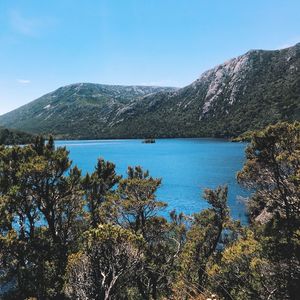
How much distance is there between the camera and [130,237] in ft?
72.3

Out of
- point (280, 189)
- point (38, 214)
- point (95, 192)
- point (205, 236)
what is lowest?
point (205, 236)

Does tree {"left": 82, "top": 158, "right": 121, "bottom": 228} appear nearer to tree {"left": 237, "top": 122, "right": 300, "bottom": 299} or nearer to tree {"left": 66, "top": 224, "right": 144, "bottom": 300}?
tree {"left": 66, "top": 224, "right": 144, "bottom": 300}

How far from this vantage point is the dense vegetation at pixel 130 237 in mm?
22031

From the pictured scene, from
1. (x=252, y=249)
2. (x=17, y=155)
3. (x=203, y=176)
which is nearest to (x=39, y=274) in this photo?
(x=17, y=155)

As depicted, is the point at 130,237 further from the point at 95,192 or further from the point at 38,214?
the point at 95,192

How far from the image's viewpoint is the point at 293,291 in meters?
21.5

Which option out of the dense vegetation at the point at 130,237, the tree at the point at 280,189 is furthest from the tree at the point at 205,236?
the tree at the point at 280,189

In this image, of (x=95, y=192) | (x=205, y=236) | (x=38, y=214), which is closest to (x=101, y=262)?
(x=38, y=214)

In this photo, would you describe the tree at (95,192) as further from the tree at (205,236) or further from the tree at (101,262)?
the tree at (101,262)

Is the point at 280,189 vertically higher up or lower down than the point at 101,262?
higher up

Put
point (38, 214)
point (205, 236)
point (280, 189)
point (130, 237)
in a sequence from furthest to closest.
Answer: point (205, 236)
point (38, 214)
point (280, 189)
point (130, 237)

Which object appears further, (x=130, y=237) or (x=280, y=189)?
(x=280, y=189)

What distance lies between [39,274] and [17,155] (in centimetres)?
1127

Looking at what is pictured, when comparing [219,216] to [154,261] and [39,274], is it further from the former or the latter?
[39,274]
